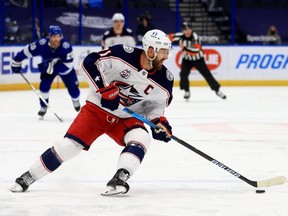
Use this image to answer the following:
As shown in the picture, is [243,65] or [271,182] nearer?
[271,182]

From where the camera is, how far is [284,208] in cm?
396

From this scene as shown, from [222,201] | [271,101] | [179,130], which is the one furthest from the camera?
[271,101]

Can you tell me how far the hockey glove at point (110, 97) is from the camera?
416cm

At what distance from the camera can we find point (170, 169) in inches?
207

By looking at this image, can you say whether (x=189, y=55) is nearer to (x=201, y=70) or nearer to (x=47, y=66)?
(x=201, y=70)

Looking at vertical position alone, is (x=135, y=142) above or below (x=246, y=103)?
above

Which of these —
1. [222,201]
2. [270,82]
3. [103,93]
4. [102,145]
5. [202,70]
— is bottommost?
[270,82]

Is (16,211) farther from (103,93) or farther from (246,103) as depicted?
(246,103)

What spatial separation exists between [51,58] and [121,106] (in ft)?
13.6

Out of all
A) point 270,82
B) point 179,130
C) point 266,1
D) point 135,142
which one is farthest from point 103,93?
point 266,1

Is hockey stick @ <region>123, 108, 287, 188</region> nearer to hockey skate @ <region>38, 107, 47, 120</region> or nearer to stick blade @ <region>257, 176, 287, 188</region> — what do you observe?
stick blade @ <region>257, 176, 287, 188</region>

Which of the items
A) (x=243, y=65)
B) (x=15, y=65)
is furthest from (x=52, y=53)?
(x=243, y=65)

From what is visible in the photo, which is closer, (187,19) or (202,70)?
(202,70)

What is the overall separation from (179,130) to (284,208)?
12.2ft
